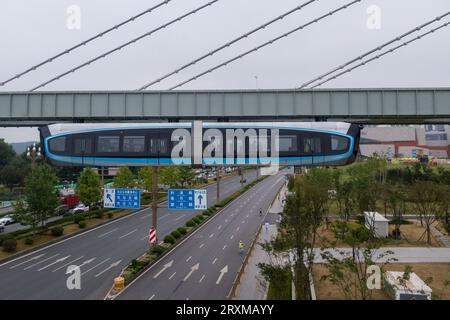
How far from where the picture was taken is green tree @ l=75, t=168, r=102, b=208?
4541 centimetres

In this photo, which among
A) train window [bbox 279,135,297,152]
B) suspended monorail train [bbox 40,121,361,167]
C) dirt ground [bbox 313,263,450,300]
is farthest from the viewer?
train window [bbox 279,135,297,152]

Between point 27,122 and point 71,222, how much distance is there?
20167 millimetres

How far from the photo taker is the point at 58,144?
22.7m

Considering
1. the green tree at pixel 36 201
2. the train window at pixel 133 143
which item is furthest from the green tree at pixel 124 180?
the train window at pixel 133 143

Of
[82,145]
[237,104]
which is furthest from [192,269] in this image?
[237,104]

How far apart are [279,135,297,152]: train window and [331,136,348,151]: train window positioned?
7.13ft

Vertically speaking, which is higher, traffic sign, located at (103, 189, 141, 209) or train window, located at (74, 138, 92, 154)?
train window, located at (74, 138, 92, 154)

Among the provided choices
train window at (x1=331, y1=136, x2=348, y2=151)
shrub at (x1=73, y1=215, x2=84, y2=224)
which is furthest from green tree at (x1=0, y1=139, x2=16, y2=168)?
train window at (x1=331, y1=136, x2=348, y2=151)

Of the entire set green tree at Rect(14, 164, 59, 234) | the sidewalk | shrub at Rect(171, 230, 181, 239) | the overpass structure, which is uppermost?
the overpass structure

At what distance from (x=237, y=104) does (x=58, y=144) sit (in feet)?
37.7

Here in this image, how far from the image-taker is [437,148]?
133750 mm

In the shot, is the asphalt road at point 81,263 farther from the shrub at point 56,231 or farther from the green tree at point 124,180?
the green tree at point 124,180

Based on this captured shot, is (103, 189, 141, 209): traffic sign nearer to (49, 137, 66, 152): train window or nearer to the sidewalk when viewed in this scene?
(49, 137, 66, 152): train window
